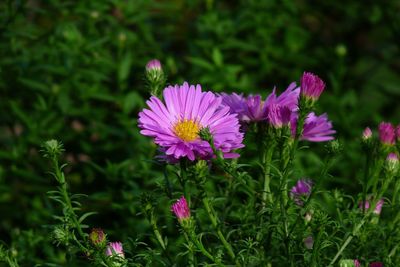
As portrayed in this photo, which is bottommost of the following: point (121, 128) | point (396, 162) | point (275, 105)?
point (396, 162)

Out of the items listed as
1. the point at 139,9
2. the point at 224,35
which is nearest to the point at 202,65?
the point at 224,35

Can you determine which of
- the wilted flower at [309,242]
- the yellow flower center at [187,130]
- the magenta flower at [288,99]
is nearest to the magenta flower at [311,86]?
the magenta flower at [288,99]

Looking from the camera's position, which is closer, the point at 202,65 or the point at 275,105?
the point at 275,105

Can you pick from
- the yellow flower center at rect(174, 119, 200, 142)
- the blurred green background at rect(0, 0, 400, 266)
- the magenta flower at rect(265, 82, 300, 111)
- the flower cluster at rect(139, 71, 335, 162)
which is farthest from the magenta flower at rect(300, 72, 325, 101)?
the blurred green background at rect(0, 0, 400, 266)

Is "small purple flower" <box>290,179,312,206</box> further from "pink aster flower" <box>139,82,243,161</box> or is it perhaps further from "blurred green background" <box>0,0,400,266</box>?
"blurred green background" <box>0,0,400,266</box>

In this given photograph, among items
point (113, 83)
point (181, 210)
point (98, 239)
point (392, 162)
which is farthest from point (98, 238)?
point (113, 83)

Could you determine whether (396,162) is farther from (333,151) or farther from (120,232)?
(120,232)

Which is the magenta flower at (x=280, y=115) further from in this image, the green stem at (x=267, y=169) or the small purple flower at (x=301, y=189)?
the small purple flower at (x=301, y=189)
